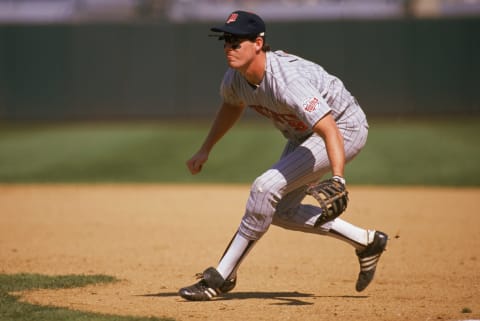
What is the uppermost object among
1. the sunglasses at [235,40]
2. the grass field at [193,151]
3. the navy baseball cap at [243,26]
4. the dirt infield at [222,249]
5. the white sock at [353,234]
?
the navy baseball cap at [243,26]

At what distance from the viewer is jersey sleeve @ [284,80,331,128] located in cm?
446

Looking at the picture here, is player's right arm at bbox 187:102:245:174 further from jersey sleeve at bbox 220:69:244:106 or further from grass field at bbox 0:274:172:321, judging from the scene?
grass field at bbox 0:274:172:321

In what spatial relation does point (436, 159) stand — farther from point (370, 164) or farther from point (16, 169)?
point (16, 169)

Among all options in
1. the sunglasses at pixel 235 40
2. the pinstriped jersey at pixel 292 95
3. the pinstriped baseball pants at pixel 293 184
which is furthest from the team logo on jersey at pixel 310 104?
the sunglasses at pixel 235 40

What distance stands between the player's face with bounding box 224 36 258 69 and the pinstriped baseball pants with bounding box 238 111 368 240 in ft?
1.85

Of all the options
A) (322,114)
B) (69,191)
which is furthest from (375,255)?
(69,191)

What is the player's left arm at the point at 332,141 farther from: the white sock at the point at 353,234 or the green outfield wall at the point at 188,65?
the green outfield wall at the point at 188,65

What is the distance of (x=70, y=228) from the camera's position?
814 cm

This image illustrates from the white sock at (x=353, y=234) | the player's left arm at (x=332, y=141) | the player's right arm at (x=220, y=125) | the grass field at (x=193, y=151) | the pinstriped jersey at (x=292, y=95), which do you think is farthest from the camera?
the grass field at (x=193, y=151)

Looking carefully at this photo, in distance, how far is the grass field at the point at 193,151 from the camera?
479 inches

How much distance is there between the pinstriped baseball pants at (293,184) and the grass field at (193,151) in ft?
22.0

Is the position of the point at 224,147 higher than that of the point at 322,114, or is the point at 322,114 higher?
the point at 322,114

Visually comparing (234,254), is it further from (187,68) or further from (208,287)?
(187,68)

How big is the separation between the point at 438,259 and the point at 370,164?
6.62m
